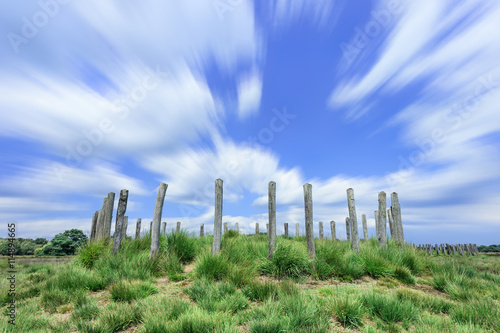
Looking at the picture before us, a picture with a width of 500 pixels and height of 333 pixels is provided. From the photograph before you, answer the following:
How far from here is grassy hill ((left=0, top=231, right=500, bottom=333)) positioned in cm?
419

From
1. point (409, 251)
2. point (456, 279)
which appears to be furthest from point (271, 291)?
point (409, 251)

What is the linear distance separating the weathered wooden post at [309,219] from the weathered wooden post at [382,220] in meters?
4.16

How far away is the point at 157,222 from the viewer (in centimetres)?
950

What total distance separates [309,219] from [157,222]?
569 centimetres

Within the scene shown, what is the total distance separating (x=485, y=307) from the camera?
4.71 m

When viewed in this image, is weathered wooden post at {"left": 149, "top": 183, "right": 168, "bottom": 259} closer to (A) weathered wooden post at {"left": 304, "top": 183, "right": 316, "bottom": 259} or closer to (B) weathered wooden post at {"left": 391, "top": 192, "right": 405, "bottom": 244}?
(A) weathered wooden post at {"left": 304, "top": 183, "right": 316, "bottom": 259}

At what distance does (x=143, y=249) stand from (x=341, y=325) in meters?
8.11

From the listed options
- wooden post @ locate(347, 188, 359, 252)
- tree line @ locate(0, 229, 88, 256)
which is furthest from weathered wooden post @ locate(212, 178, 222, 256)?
tree line @ locate(0, 229, 88, 256)

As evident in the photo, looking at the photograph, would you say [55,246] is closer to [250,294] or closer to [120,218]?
[120,218]

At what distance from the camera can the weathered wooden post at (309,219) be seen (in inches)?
350

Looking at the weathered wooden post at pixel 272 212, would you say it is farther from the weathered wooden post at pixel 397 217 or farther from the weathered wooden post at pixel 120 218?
the weathered wooden post at pixel 397 217

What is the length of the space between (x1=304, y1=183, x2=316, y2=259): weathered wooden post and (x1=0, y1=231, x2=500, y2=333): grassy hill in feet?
0.95

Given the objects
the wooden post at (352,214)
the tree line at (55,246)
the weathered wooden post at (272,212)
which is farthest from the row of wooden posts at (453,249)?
the tree line at (55,246)

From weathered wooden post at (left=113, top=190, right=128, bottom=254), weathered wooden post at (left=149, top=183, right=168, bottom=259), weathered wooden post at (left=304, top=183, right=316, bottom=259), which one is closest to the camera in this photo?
weathered wooden post at (left=304, top=183, right=316, bottom=259)
